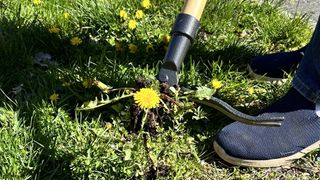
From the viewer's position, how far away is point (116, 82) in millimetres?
2281

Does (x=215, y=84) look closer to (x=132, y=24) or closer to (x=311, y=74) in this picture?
(x=311, y=74)

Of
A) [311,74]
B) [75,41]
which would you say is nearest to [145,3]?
[75,41]

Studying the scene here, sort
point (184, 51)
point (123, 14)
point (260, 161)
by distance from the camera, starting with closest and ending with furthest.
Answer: point (184, 51) < point (260, 161) < point (123, 14)

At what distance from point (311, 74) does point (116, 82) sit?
2.42 feet

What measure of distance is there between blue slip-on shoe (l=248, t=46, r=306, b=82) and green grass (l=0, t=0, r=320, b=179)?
0.13ft

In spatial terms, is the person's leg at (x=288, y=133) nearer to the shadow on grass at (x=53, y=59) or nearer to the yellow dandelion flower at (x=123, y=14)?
the shadow on grass at (x=53, y=59)

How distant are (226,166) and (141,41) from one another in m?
0.77

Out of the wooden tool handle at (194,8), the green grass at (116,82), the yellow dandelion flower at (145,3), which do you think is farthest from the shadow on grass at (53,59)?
the wooden tool handle at (194,8)

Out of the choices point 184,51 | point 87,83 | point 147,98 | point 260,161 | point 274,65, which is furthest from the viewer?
point 274,65

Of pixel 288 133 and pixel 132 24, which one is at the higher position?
pixel 132 24

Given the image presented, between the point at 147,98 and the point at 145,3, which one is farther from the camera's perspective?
the point at 145,3

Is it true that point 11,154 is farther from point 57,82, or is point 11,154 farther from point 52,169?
point 57,82

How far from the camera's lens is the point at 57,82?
91.3 inches

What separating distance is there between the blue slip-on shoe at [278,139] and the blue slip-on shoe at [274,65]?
301 mm
